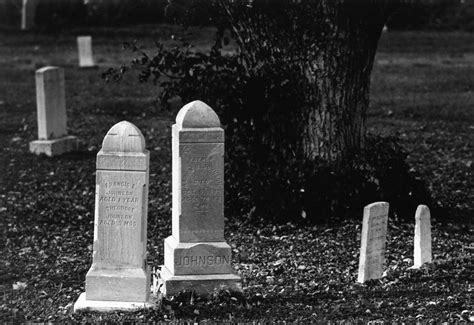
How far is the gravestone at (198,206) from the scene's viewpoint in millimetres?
8008

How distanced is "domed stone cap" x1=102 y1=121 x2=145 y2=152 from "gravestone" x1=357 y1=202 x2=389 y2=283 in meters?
2.00

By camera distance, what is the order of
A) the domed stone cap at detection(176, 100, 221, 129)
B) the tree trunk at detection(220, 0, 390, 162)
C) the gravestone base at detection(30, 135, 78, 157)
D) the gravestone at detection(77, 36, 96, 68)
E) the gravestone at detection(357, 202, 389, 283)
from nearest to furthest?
the domed stone cap at detection(176, 100, 221, 129), the gravestone at detection(357, 202, 389, 283), the tree trunk at detection(220, 0, 390, 162), the gravestone base at detection(30, 135, 78, 157), the gravestone at detection(77, 36, 96, 68)

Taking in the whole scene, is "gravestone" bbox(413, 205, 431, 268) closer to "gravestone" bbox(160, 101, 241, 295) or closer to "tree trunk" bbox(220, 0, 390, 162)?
"gravestone" bbox(160, 101, 241, 295)

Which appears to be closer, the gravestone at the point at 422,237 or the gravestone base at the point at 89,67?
the gravestone at the point at 422,237

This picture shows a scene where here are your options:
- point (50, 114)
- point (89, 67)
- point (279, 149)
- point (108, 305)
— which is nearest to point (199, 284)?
point (108, 305)

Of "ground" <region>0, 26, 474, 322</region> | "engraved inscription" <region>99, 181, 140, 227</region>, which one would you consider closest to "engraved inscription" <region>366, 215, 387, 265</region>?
"ground" <region>0, 26, 474, 322</region>

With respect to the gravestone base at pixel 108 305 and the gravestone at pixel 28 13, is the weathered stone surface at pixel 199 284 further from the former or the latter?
the gravestone at pixel 28 13

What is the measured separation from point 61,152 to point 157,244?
571 centimetres

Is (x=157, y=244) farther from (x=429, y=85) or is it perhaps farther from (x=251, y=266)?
(x=429, y=85)

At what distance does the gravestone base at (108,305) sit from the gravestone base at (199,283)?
34 cm

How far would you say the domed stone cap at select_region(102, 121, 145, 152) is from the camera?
25.2ft

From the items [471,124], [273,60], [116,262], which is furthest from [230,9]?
[471,124]

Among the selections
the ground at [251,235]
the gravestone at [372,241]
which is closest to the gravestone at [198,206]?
the ground at [251,235]

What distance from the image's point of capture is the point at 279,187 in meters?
10.9
